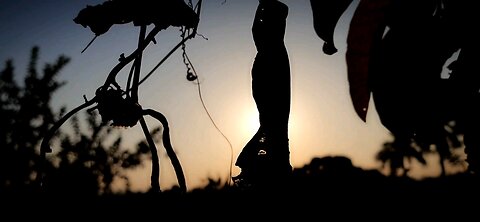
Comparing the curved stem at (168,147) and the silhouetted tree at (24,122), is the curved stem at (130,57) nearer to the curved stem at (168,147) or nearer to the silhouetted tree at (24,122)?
the curved stem at (168,147)

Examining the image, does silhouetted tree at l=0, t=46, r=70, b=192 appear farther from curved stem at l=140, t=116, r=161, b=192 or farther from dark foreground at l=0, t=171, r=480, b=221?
curved stem at l=140, t=116, r=161, b=192

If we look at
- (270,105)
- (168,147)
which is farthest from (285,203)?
(168,147)

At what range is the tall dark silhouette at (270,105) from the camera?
43cm

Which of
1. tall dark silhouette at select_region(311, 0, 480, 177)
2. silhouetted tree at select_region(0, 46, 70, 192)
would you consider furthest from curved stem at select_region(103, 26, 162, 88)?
silhouetted tree at select_region(0, 46, 70, 192)

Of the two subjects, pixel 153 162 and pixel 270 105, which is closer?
pixel 270 105

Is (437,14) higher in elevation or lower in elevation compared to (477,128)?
higher

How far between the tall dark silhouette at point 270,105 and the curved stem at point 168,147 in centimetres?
42

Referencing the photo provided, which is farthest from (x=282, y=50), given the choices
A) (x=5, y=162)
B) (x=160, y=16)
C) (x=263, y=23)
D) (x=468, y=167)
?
(x=5, y=162)

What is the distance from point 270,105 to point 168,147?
17.7 inches

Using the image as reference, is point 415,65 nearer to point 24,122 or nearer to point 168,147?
point 168,147

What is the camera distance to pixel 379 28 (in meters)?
0.42

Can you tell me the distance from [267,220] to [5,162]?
5910 mm

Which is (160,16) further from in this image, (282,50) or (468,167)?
(468,167)

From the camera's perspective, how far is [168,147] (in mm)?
837
